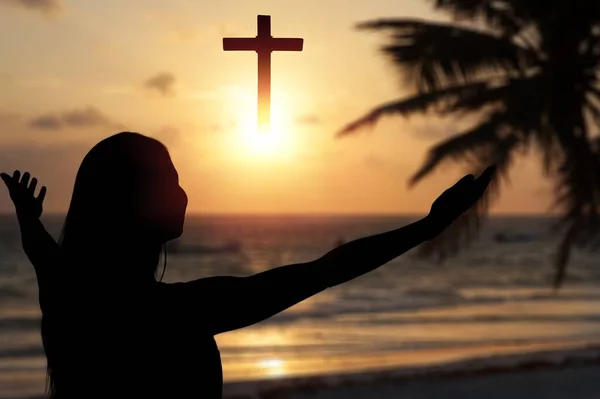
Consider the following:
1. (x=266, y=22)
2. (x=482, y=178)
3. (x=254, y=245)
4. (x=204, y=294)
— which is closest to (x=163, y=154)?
(x=204, y=294)

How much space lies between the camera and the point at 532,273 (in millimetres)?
36625

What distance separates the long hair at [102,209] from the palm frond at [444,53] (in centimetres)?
999

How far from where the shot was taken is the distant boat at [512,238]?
60.1 metres

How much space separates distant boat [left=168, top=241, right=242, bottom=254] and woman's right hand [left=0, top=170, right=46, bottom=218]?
131 ft

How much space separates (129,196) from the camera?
1.69m

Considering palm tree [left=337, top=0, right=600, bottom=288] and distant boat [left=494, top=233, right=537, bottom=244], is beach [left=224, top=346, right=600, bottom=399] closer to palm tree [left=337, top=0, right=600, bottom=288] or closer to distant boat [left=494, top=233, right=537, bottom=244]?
palm tree [left=337, top=0, right=600, bottom=288]

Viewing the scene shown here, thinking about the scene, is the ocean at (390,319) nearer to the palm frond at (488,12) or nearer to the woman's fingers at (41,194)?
the woman's fingers at (41,194)

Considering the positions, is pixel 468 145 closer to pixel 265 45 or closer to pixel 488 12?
pixel 488 12

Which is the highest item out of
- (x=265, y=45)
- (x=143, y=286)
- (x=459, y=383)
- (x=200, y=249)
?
(x=265, y=45)

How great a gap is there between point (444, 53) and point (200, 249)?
33.5 m

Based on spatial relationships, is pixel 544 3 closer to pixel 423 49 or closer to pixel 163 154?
pixel 423 49

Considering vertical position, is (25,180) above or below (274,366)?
above

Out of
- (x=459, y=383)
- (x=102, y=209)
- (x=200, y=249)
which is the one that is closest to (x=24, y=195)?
(x=102, y=209)

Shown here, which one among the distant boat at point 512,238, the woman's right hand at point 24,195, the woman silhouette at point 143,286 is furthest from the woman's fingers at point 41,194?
the distant boat at point 512,238
